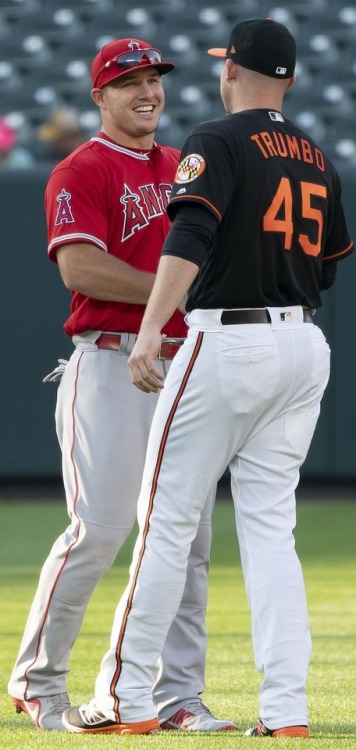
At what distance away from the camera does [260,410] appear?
3.04 m

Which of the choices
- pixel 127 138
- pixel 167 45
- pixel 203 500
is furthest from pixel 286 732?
pixel 167 45

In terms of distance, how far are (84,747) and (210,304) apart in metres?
1.05

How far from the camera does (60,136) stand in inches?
384

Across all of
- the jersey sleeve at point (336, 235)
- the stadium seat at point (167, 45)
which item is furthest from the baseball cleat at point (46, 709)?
the stadium seat at point (167, 45)

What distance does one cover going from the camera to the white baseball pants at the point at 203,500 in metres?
2.99

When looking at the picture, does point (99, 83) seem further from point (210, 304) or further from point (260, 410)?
point (260, 410)

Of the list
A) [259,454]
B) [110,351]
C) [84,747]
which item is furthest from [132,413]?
[84,747]

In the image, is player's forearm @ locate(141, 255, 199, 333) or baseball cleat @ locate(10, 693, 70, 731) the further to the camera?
baseball cleat @ locate(10, 693, 70, 731)

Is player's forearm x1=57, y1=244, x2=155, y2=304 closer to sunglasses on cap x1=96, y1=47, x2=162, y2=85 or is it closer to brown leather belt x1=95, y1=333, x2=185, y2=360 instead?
brown leather belt x1=95, y1=333, x2=185, y2=360

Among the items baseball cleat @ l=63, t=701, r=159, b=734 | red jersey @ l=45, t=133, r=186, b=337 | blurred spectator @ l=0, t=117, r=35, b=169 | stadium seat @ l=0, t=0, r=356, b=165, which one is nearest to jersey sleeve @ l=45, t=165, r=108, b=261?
red jersey @ l=45, t=133, r=186, b=337

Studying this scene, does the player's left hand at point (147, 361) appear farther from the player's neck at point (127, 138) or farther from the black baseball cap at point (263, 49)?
the player's neck at point (127, 138)

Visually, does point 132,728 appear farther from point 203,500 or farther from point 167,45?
point 167,45

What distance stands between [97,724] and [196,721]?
336 mm

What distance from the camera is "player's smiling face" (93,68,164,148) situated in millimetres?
3604
